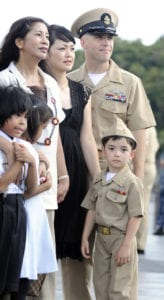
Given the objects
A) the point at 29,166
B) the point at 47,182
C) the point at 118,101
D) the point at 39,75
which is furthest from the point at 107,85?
the point at 29,166

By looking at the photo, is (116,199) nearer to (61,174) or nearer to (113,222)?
(113,222)

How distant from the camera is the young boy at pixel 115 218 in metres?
7.42

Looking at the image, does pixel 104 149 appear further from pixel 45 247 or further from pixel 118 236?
pixel 45 247

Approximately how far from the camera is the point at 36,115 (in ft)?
22.0

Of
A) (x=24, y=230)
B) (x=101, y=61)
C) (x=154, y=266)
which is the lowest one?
(x=154, y=266)

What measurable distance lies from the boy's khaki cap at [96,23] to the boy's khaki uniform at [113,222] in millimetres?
978

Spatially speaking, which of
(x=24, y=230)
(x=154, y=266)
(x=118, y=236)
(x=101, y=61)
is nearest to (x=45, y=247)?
(x=24, y=230)

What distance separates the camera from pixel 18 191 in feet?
21.0

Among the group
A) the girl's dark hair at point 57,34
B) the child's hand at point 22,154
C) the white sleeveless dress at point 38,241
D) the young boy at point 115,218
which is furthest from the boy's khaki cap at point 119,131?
the child's hand at point 22,154

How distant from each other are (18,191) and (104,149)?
4.30 ft

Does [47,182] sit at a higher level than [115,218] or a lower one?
higher

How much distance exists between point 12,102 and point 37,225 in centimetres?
70

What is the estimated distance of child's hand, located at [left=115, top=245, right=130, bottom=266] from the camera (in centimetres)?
738

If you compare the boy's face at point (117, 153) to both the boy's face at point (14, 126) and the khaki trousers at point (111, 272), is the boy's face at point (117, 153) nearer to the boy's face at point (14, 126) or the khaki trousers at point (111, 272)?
the khaki trousers at point (111, 272)
